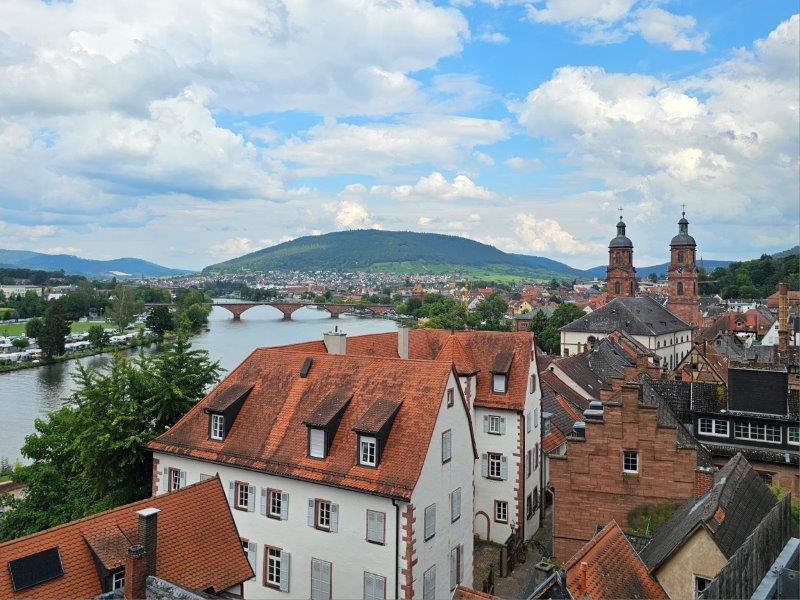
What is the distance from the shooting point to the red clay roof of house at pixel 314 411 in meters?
19.3

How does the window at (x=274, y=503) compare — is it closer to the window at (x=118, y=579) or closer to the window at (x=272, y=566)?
the window at (x=272, y=566)

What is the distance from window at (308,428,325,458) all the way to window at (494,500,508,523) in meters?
10.3

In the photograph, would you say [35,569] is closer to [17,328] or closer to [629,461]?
[629,461]

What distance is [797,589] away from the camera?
6.01 metres

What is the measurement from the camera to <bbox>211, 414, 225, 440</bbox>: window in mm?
22734

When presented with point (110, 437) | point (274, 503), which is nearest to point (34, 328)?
point (110, 437)

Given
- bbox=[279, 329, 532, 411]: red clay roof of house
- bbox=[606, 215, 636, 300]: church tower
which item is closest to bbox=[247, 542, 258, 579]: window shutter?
bbox=[279, 329, 532, 411]: red clay roof of house

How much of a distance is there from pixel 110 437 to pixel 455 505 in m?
13.1

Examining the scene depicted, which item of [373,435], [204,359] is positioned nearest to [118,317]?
[204,359]

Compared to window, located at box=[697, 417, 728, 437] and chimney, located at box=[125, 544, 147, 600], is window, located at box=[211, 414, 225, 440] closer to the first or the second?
chimney, located at box=[125, 544, 147, 600]

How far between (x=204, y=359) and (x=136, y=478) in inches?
219

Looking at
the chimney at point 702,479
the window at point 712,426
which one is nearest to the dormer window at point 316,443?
the chimney at point 702,479

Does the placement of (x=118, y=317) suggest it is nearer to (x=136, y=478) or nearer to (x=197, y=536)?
(x=136, y=478)

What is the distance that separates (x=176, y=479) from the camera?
921 inches
